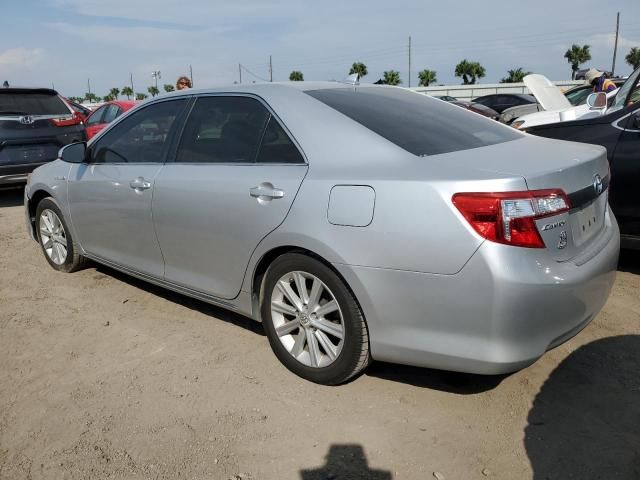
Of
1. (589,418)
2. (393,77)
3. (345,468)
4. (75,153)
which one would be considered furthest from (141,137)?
(393,77)

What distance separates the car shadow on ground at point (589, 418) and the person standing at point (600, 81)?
6949 mm

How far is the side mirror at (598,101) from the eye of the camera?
5.71 metres

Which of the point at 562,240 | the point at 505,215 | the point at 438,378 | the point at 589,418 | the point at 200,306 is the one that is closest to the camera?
the point at 505,215

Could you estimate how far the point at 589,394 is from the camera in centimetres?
278

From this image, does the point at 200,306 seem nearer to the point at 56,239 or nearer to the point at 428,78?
the point at 56,239

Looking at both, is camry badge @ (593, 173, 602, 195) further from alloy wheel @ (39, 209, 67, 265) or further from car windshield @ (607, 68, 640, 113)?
alloy wheel @ (39, 209, 67, 265)

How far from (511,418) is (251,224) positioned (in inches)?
62.2

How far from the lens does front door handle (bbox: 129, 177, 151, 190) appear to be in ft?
11.8

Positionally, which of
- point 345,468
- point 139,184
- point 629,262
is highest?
point 139,184

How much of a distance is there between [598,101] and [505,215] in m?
4.31

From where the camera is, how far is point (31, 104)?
8.02m

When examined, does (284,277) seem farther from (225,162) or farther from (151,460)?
(151,460)

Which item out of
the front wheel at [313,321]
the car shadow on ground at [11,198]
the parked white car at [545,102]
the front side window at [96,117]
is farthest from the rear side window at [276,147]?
the front side window at [96,117]

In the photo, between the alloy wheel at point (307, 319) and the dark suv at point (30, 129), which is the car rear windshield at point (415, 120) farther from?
the dark suv at point (30, 129)
